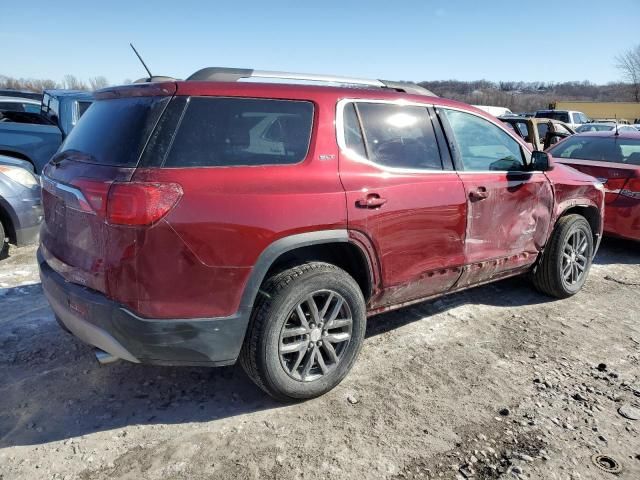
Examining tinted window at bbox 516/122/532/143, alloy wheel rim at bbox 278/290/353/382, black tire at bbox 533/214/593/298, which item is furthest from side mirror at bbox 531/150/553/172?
tinted window at bbox 516/122/532/143

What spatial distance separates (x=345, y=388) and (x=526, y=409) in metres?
1.09

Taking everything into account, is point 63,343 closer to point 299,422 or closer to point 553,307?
point 299,422

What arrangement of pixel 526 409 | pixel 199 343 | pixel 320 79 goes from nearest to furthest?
pixel 199 343
pixel 526 409
pixel 320 79

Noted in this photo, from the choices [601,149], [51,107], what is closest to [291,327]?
[601,149]

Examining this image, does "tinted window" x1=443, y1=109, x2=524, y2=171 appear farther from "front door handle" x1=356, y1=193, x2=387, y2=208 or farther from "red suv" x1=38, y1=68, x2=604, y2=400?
"front door handle" x1=356, y1=193, x2=387, y2=208

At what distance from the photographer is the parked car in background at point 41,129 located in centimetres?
693

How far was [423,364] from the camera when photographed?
3.36 meters

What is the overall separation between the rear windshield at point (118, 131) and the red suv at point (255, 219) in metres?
0.01

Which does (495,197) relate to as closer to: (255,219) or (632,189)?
(255,219)

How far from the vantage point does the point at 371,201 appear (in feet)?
9.60

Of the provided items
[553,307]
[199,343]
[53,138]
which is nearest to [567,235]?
[553,307]

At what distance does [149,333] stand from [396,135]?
198 cm

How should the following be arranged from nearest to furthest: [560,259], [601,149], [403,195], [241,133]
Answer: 1. [241,133]
2. [403,195]
3. [560,259]
4. [601,149]

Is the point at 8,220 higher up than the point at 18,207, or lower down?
lower down
